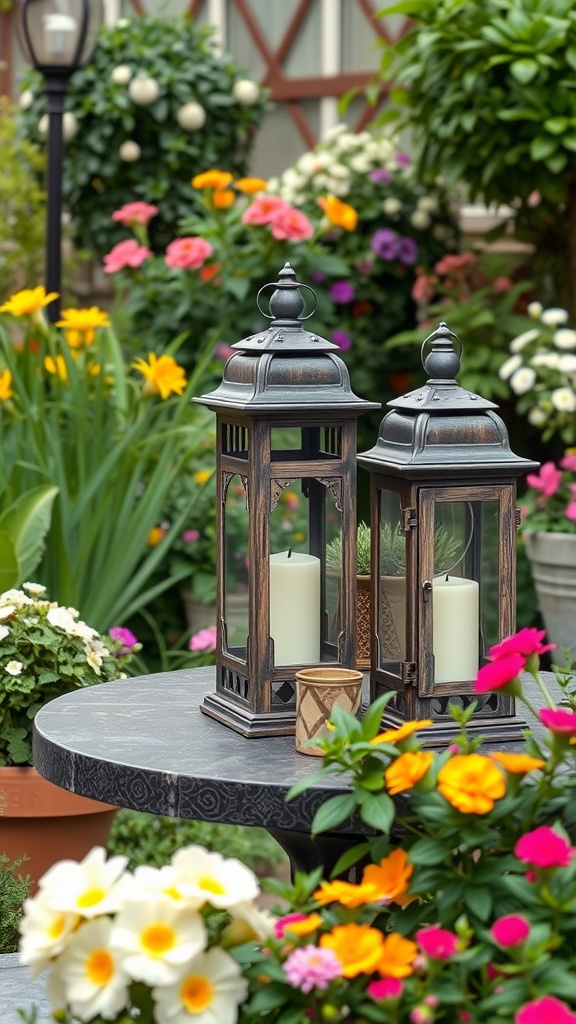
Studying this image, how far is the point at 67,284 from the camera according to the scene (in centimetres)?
694

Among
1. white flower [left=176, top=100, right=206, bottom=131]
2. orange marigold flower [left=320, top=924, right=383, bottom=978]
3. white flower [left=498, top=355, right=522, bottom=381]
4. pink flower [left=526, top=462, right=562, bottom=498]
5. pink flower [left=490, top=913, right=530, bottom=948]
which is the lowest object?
pink flower [left=526, top=462, right=562, bottom=498]

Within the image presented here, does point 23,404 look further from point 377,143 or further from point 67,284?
point 67,284

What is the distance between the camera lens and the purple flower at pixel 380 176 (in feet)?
19.5

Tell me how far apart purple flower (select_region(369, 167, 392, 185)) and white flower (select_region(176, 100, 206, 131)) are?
75 centimetres

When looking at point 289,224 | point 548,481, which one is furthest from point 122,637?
point 289,224

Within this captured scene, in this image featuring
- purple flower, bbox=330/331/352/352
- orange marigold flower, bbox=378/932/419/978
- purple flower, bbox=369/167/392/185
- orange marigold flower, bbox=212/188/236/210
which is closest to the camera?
orange marigold flower, bbox=378/932/419/978

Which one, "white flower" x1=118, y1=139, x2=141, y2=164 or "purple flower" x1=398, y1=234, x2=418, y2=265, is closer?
"purple flower" x1=398, y1=234, x2=418, y2=265

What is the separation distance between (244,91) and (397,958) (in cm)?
535

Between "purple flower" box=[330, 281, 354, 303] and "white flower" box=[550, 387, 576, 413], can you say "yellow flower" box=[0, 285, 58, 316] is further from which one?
"purple flower" box=[330, 281, 354, 303]

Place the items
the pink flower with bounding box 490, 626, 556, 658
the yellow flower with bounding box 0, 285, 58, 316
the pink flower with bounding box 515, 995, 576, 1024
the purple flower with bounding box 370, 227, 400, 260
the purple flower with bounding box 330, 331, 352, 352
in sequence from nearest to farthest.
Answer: the pink flower with bounding box 515, 995, 576, 1024
the pink flower with bounding box 490, 626, 556, 658
the yellow flower with bounding box 0, 285, 58, 316
the purple flower with bounding box 330, 331, 352, 352
the purple flower with bounding box 370, 227, 400, 260

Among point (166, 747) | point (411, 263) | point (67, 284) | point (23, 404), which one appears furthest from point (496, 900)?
point (67, 284)

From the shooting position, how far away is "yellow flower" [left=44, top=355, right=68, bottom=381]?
3639 millimetres

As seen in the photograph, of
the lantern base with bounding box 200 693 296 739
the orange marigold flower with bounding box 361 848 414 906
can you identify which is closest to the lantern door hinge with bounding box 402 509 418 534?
the lantern base with bounding box 200 693 296 739

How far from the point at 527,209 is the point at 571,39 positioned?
0.79 m
